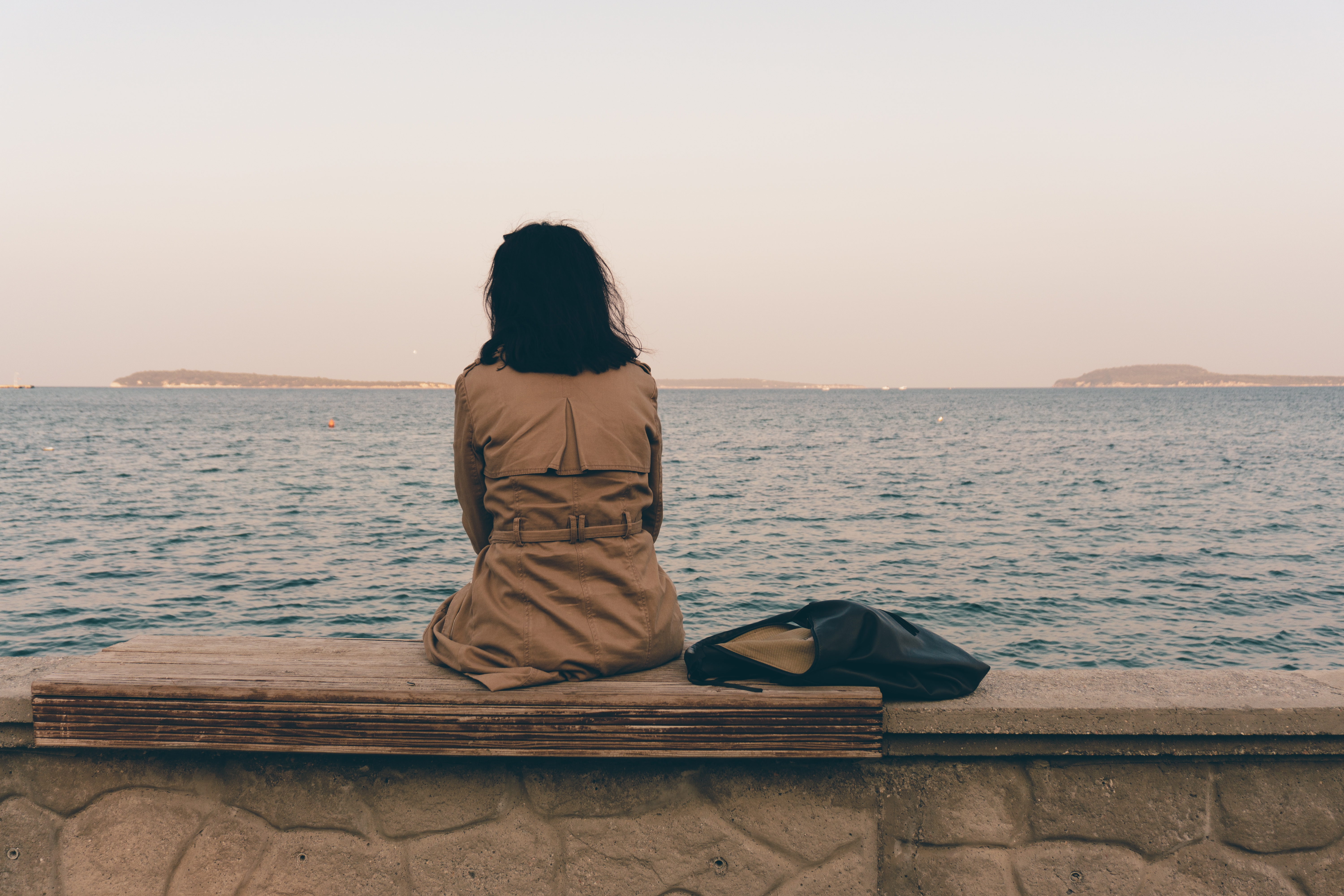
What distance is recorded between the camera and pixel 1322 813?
224cm

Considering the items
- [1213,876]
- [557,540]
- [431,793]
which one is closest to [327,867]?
[431,793]

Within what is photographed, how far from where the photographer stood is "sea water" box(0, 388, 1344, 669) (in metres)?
13.2

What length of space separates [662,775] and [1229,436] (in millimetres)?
65863

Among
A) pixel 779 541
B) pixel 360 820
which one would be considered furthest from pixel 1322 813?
pixel 779 541

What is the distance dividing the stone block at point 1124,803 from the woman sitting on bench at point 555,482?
1.03m

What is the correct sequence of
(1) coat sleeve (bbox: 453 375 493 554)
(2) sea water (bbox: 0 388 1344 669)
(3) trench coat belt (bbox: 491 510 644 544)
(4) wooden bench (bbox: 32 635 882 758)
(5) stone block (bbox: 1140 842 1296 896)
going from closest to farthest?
(4) wooden bench (bbox: 32 635 882 758) → (5) stone block (bbox: 1140 842 1296 896) → (3) trench coat belt (bbox: 491 510 644 544) → (1) coat sleeve (bbox: 453 375 493 554) → (2) sea water (bbox: 0 388 1344 669)

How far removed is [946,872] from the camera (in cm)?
228

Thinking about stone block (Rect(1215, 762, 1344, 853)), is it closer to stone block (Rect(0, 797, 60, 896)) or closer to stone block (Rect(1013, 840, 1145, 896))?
stone block (Rect(1013, 840, 1145, 896))

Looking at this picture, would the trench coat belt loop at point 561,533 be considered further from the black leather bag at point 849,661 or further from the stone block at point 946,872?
the stone block at point 946,872

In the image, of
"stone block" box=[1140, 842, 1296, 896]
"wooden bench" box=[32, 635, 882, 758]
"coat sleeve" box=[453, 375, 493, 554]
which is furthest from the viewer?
"coat sleeve" box=[453, 375, 493, 554]

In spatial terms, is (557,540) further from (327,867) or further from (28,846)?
(28,846)

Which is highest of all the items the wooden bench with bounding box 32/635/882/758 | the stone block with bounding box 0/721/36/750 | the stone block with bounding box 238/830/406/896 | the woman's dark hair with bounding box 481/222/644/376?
the woman's dark hair with bounding box 481/222/644/376

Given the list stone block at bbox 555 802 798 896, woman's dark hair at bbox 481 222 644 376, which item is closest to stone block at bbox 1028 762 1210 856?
stone block at bbox 555 802 798 896

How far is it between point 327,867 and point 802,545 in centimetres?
1758
